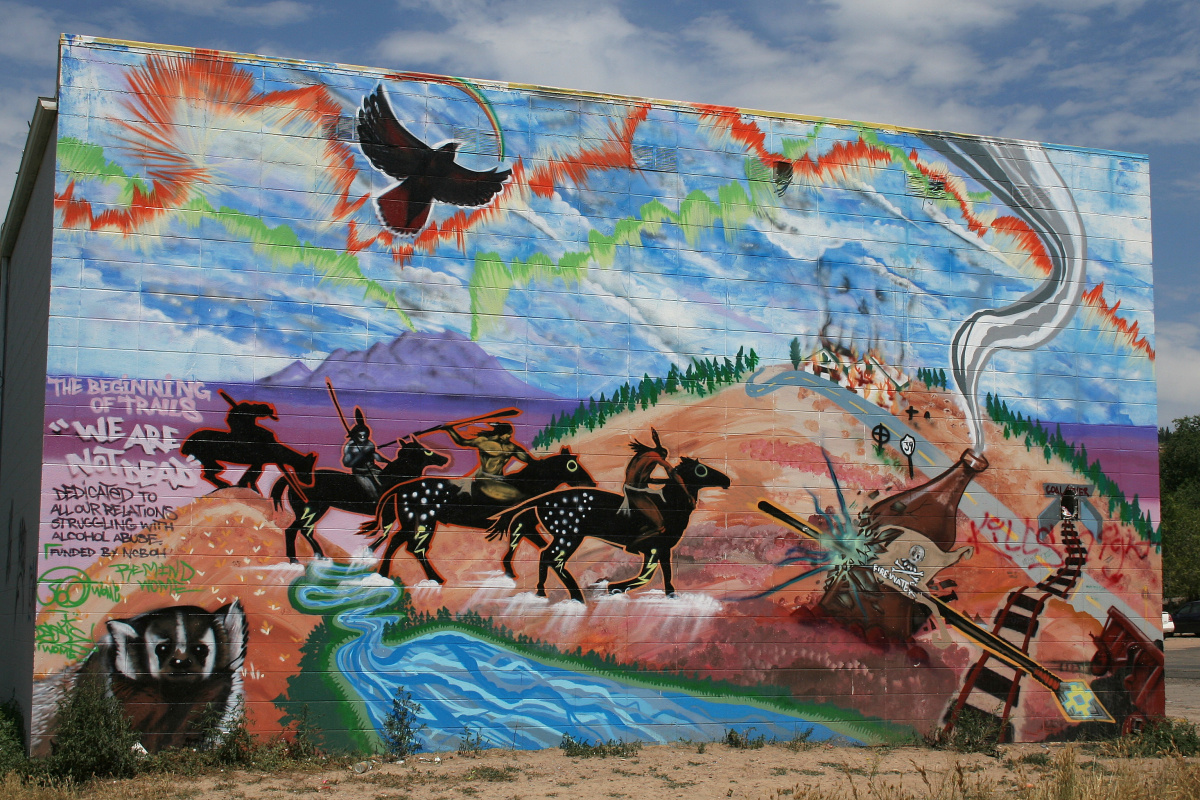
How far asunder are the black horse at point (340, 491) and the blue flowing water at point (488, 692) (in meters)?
0.44

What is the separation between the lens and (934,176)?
1164cm

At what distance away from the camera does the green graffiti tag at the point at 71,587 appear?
8.66 metres

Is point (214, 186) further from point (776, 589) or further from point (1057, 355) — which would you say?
point (1057, 355)

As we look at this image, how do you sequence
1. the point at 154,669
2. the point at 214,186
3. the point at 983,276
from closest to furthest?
1. the point at 154,669
2. the point at 214,186
3. the point at 983,276

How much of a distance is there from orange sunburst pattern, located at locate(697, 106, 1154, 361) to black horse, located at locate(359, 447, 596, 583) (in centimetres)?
437

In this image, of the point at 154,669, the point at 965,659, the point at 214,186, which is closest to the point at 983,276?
the point at 965,659

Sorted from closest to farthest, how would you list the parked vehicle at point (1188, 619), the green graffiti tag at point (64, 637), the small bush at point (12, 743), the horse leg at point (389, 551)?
the small bush at point (12, 743) < the green graffiti tag at point (64, 637) < the horse leg at point (389, 551) < the parked vehicle at point (1188, 619)

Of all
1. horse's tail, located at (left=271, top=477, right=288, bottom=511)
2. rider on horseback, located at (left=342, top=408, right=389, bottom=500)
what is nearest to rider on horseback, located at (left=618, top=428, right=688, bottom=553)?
rider on horseback, located at (left=342, top=408, right=389, bottom=500)

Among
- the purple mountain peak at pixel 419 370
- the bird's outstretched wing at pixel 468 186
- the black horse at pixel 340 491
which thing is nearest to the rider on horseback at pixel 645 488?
the purple mountain peak at pixel 419 370

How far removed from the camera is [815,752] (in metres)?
10.2

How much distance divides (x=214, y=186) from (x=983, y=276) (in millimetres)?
8761

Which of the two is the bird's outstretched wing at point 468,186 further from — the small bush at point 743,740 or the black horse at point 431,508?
the small bush at point 743,740

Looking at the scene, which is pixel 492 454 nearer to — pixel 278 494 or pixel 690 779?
pixel 278 494

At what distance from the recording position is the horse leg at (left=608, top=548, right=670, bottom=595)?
1021 cm
